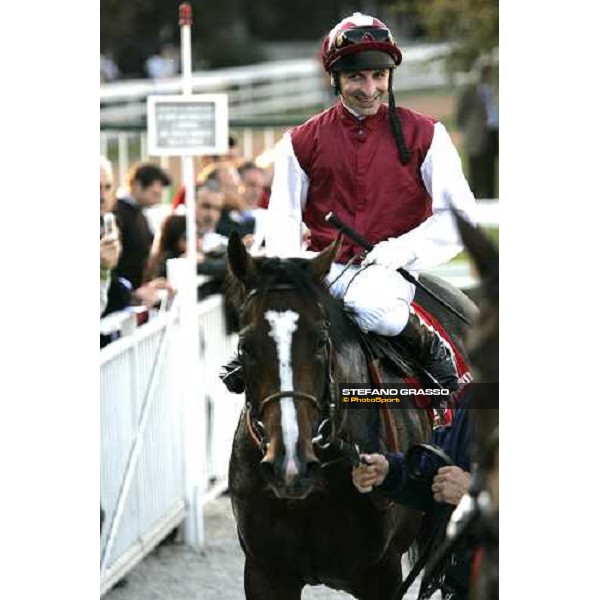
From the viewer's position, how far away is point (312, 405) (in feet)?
15.0

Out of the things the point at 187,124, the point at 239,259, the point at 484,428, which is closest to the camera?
the point at 484,428

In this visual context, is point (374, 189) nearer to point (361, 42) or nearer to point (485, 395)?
point (361, 42)

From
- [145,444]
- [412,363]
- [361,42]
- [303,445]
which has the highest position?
[361,42]

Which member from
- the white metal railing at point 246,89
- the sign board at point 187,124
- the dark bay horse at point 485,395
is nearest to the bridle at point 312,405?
the dark bay horse at point 485,395

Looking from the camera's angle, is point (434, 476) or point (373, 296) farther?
point (373, 296)

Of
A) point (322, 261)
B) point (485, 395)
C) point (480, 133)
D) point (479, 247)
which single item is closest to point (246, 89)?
point (480, 133)

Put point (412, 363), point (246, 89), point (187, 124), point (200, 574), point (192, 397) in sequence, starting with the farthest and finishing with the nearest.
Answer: point (246, 89), point (192, 397), point (187, 124), point (200, 574), point (412, 363)

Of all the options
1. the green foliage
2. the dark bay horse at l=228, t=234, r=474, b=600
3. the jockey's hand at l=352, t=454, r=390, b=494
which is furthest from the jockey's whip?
the green foliage

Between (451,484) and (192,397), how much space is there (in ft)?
9.63

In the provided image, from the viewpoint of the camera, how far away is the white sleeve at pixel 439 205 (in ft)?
17.0
